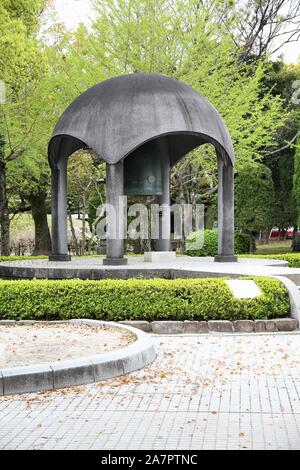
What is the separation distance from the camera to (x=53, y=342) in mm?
10305

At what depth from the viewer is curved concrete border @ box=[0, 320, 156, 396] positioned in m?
7.84

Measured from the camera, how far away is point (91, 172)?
114ft

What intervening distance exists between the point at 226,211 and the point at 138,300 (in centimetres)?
623

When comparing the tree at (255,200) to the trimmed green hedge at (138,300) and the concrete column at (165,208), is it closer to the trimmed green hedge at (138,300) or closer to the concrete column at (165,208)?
the concrete column at (165,208)

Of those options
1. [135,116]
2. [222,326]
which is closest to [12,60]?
[135,116]

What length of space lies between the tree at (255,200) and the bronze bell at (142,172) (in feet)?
63.5

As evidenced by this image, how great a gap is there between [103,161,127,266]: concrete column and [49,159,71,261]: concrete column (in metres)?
2.55

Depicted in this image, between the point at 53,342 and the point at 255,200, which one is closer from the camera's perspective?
the point at 53,342

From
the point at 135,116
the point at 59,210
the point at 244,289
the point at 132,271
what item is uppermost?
the point at 135,116

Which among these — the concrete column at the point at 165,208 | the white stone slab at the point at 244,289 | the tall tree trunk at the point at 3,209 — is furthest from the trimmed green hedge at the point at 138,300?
the tall tree trunk at the point at 3,209

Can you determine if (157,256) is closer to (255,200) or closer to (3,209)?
(3,209)

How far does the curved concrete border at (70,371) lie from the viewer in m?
7.84

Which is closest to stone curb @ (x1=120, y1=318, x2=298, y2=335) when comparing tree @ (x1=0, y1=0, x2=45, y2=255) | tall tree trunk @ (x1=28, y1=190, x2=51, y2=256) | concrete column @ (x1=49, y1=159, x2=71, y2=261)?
concrete column @ (x1=49, y1=159, x2=71, y2=261)
